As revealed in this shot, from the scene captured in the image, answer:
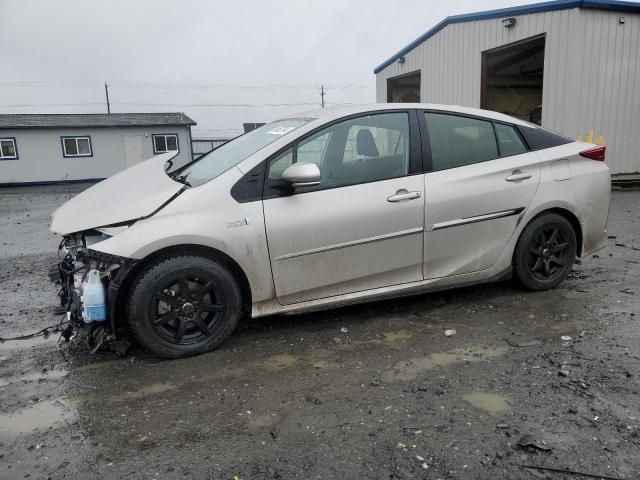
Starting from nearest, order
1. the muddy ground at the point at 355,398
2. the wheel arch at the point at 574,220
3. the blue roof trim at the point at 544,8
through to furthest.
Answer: the muddy ground at the point at 355,398 < the wheel arch at the point at 574,220 < the blue roof trim at the point at 544,8

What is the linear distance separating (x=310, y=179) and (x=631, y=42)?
39.7ft

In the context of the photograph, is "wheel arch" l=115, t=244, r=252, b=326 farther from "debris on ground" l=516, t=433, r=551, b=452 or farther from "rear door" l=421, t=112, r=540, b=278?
"debris on ground" l=516, t=433, r=551, b=452

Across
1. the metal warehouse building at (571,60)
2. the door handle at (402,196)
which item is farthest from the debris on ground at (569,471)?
the metal warehouse building at (571,60)

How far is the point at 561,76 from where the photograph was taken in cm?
1187

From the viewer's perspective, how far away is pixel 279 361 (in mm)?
3506

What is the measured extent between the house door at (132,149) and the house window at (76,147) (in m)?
1.84

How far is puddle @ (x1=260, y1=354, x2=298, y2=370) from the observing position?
3.44m

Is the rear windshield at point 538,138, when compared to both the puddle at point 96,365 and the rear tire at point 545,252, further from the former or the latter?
the puddle at point 96,365

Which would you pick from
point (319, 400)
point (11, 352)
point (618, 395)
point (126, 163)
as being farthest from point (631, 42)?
point (126, 163)

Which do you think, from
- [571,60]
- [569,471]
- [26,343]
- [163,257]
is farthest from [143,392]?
[571,60]

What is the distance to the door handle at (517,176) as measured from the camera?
4199 millimetres

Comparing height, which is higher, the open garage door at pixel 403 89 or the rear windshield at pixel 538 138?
the open garage door at pixel 403 89

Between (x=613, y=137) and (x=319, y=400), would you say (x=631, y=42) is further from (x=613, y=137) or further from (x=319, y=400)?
(x=319, y=400)

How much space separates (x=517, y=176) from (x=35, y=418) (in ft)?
12.5
